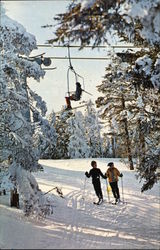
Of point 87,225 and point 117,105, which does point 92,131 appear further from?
point 87,225

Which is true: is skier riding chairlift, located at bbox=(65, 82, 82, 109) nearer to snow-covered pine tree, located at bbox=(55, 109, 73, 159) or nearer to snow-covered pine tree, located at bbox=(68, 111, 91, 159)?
snow-covered pine tree, located at bbox=(68, 111, 91, 159)

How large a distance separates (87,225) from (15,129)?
4.49 metres

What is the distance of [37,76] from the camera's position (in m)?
14.4

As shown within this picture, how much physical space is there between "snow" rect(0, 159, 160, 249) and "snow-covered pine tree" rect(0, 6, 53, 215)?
2.92ft

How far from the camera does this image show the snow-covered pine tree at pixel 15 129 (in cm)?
1209

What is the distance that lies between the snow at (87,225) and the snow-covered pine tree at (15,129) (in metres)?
0.89

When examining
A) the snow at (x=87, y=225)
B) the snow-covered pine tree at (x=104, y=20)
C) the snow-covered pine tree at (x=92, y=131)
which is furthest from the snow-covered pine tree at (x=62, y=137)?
the snow-covered pine tree at (x=104, y=20)

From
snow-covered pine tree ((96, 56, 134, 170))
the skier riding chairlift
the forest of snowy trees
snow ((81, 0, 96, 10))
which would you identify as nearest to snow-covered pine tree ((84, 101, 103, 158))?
snow-covered pine tree ((96, 56, 134, 170))

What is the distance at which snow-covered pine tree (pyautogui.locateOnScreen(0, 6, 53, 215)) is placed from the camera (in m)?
12.1

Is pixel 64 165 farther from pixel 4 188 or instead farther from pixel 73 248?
pixel 73 248

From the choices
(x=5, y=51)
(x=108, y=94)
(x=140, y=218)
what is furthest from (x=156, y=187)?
(x=5, y=51)

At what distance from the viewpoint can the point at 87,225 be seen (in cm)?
1109

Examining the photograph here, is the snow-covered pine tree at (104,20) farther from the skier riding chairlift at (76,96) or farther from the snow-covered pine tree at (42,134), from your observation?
the snow-covered pine tree at (42,134)

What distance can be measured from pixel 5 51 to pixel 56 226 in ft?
21.4
